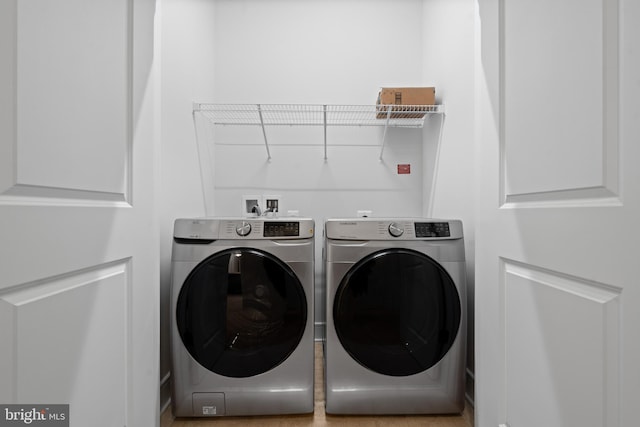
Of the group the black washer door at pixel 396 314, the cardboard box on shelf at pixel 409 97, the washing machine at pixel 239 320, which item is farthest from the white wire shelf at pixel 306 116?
the black washer door at pixel 396 314

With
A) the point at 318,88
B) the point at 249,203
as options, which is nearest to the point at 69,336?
the point at 249,203

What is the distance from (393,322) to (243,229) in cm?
77

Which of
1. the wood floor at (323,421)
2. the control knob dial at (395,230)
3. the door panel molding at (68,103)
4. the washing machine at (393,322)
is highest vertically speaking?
the door panel molding at (68,103)

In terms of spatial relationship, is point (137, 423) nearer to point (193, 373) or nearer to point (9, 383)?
point (193, 373)

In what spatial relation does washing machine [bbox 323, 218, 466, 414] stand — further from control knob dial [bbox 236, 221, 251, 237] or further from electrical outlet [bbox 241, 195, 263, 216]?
electrical outlet [bbox 241, 195, 263, 216]

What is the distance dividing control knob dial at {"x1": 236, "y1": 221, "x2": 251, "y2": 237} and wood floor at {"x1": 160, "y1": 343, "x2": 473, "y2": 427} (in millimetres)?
830

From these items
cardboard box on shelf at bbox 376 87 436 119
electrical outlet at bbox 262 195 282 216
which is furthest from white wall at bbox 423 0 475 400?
electrical outlet at bbox 262 195 282 216

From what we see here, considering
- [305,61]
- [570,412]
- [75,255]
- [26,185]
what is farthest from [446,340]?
[305,61]

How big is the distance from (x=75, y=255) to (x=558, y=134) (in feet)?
3.82

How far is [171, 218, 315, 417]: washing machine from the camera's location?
1254mm

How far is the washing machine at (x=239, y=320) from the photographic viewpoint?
1254 mm

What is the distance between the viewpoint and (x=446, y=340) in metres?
1.28

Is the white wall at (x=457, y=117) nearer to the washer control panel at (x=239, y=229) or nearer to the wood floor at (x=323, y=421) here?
the wood floor at (x=323, y=421)

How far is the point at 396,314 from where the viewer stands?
127 centimetres
